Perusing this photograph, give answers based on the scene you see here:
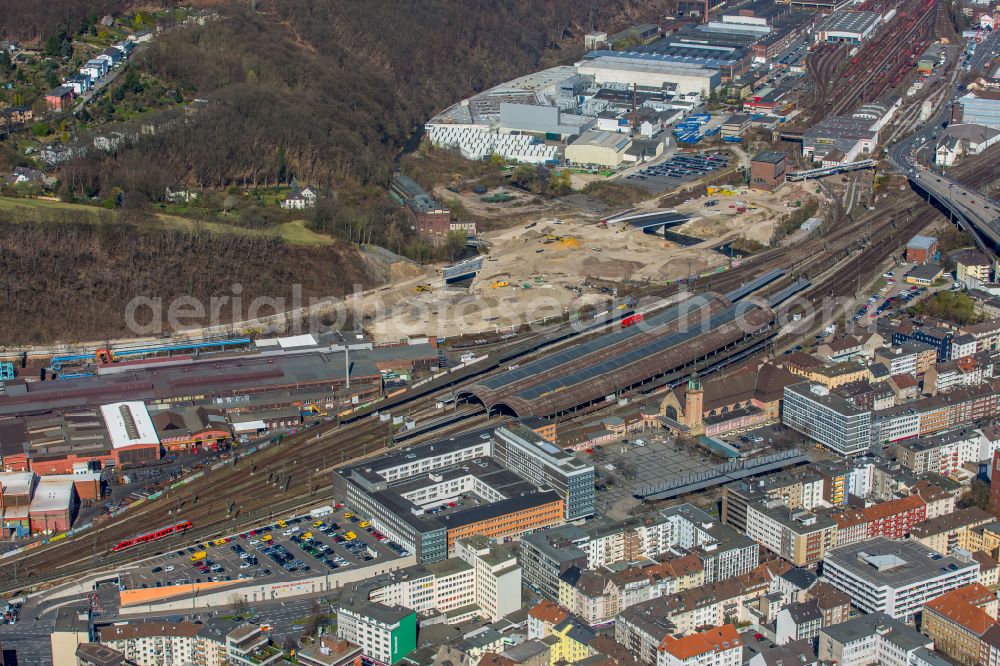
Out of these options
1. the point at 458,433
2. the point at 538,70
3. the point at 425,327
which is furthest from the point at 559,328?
the point at 538,70

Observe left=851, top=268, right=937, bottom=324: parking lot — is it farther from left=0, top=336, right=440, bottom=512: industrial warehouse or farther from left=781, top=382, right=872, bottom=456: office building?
left=0, top=336, right=440, bottom=512: industrial warehouse

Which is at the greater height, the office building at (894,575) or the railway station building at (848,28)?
the railway station building at (848,28)

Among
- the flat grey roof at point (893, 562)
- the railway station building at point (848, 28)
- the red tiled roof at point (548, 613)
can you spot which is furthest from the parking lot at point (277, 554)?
the railway station building at point (848, 28)

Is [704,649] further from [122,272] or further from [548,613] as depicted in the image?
[122,272]

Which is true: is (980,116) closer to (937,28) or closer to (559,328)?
(937,28)

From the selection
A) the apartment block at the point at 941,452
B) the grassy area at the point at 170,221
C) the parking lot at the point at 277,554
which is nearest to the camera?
the parking lot at the point at 277,554

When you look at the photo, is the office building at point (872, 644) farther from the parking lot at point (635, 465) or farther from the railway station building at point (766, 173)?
the railway station building at point (766, 173)

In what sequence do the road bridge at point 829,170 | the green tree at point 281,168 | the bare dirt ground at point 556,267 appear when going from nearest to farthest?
the bare dirt ground at point 556,267
the green tree at point 281,168
the road bridge at point 829,170

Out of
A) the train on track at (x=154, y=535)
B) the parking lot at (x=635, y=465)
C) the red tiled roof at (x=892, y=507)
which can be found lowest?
the parking lot at (x=635, y=465)

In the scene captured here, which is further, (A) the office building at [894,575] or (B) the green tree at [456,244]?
(B) the green tree at [456,244]

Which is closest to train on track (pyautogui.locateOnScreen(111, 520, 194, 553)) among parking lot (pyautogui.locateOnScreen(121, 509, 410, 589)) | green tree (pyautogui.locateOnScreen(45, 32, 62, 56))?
parking lot (pyautogui.locateOnScreen(121, 509, 410, 589))
